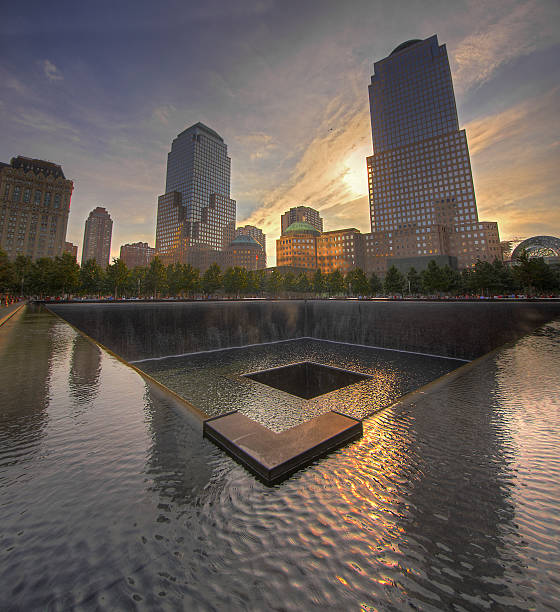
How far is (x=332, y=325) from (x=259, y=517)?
31400 mm

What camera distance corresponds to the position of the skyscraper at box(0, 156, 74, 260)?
11712cm

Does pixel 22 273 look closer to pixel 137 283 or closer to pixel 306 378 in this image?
pixel 137 283

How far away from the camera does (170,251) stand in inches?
6004

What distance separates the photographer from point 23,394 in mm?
3758

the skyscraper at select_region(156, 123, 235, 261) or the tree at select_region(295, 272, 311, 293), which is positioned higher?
the skyscraper at select_region(156, 123, 235, 261)

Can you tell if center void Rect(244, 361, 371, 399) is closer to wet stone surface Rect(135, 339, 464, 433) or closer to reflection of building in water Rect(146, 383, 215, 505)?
wet stone surface Rect(135, 339, 464, 433)

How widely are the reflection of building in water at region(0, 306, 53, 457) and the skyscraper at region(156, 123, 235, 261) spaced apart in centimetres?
14782

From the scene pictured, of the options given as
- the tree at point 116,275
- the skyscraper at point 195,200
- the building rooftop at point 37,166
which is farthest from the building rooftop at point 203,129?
the tree at point 116,275

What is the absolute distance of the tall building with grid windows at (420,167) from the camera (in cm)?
10019

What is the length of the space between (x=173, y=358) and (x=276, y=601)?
22339 millimetres

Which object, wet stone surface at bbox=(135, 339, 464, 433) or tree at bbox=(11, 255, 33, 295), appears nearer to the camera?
wet stone surface at bbox=(135, 339, 464, 433)

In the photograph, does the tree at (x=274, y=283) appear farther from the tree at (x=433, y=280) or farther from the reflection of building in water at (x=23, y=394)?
the reflection of building in water at (x=23, y=394)

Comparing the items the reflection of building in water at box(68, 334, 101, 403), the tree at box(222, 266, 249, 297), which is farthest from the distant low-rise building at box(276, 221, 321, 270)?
the reflection of building in water at box(68, 334, 101, 403)

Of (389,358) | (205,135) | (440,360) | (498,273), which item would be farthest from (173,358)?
(205,135)
